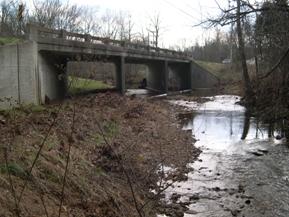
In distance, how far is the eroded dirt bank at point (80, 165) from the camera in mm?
5902

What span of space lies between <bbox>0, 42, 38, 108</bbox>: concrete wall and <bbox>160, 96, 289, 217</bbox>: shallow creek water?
8099mm

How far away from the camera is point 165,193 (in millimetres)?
9406

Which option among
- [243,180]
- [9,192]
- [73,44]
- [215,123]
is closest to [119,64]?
[73,44]

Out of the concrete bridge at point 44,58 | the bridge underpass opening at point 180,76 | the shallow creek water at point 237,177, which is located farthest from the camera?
the bridge underpass opening at point 180,76

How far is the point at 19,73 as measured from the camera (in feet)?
61.5

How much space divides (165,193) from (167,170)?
204cm

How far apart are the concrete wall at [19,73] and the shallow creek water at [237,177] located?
26.6ft

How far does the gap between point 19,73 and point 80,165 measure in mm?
11211

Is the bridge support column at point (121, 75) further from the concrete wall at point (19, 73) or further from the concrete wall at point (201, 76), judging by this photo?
the concrete wall at point (201, 76)

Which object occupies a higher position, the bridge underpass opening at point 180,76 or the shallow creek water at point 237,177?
the bridge underpass opening at point 180,76

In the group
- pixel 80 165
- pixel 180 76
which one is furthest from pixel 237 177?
A: pixel 180 76

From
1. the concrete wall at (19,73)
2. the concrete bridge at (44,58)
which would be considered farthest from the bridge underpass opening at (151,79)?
the concrete wall at (19,73)

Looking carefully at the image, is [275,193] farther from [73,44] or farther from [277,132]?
[73,44]

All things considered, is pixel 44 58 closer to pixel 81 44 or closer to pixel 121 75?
pixel 81 44
